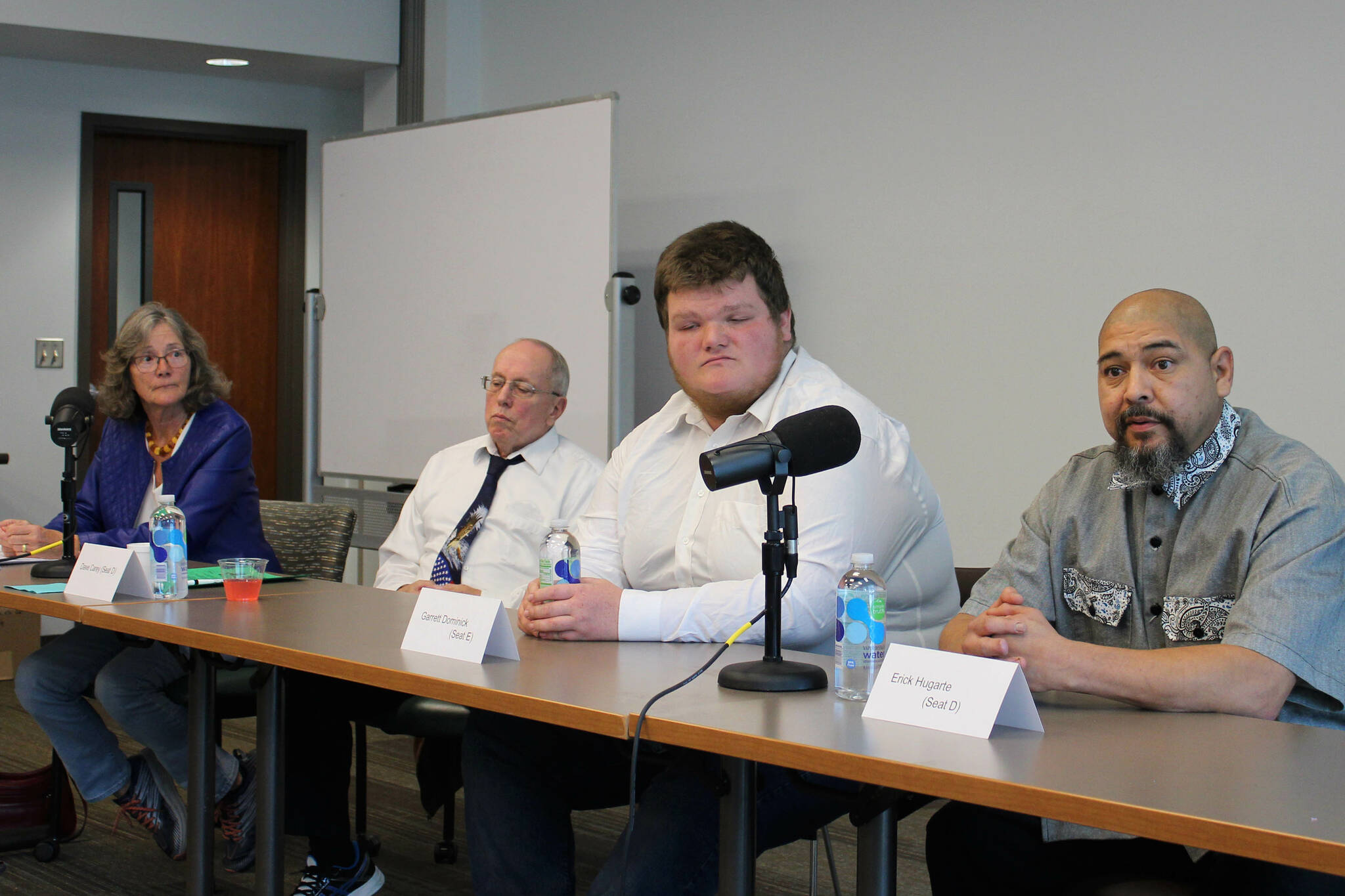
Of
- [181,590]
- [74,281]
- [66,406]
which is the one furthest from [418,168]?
[181,590]

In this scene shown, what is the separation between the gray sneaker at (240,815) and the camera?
271 centimetres

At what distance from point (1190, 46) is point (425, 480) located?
2280 millimetres

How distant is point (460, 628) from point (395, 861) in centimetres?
147

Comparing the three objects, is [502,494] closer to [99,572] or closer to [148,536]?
[148,536]

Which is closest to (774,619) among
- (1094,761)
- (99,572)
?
(1094,761)

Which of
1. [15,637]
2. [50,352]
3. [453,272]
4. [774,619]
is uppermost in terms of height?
[453,272]

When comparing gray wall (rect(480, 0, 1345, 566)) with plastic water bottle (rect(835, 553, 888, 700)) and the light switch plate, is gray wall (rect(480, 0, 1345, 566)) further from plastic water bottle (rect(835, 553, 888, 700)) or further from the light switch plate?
the light switch plate

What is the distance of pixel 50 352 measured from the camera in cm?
525

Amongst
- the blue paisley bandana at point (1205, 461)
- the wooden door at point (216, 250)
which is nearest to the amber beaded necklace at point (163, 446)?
the blue paisley bandana at point (1205, 461)

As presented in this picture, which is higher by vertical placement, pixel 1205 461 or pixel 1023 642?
pixel 1205 461

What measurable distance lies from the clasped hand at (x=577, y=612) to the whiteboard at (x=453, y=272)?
218 centimetres

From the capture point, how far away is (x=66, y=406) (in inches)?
101

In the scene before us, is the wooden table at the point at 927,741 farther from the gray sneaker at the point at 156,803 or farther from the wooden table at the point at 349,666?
the gray sneaker at the point at 156,803

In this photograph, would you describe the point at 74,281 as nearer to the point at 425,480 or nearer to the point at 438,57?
the point at 438,57
